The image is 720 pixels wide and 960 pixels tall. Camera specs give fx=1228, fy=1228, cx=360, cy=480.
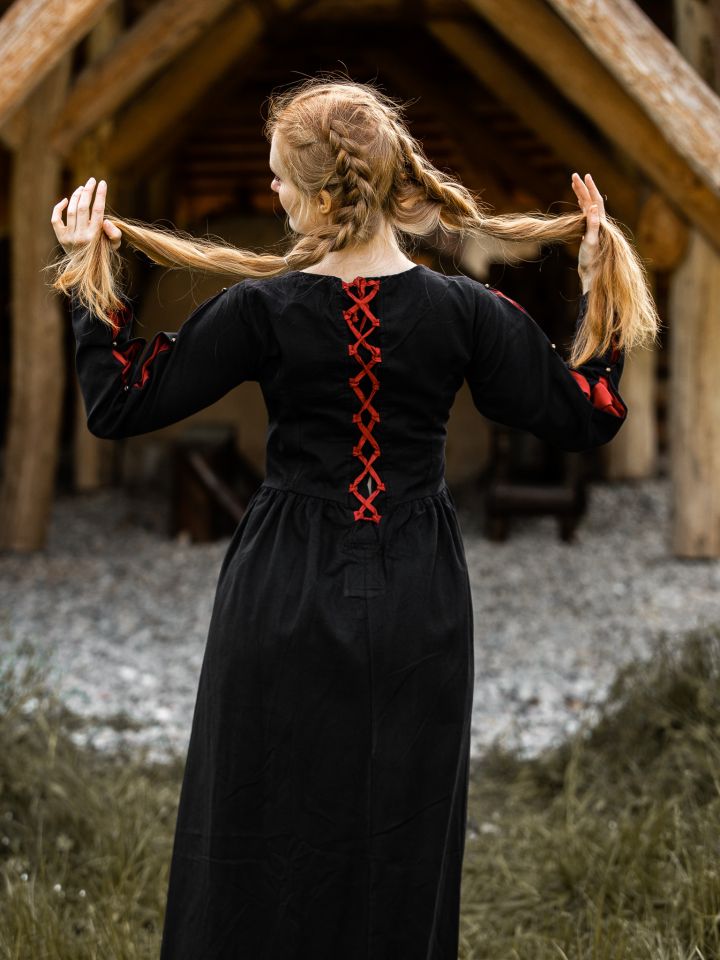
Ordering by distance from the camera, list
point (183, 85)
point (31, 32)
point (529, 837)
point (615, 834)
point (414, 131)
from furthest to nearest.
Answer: point (414, 131) → point (183, 85) → point (31, 32) → point (529, 837) → point (615, 834)

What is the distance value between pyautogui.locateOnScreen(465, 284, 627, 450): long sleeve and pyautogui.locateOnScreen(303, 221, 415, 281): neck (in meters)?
0.16

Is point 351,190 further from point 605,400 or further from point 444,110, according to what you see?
point 444,110

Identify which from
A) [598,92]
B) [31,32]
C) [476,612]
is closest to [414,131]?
[598,92]

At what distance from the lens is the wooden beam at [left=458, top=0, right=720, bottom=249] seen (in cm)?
536

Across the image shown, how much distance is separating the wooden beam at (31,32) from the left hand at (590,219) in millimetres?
3043

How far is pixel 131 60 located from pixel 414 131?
466cm

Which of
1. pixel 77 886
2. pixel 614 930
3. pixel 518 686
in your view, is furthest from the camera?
pixel 518 686

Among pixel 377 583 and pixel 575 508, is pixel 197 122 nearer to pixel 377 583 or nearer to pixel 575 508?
pixel 575 508

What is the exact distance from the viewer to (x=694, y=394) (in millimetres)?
6512

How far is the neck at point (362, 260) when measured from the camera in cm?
184

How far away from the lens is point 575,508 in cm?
744

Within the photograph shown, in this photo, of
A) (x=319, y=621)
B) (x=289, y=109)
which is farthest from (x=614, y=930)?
(x=289, y=109)

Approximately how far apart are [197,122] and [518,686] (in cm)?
531

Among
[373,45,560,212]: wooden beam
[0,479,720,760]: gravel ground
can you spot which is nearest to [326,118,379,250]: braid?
[0,479,720,760]: gravel ground
